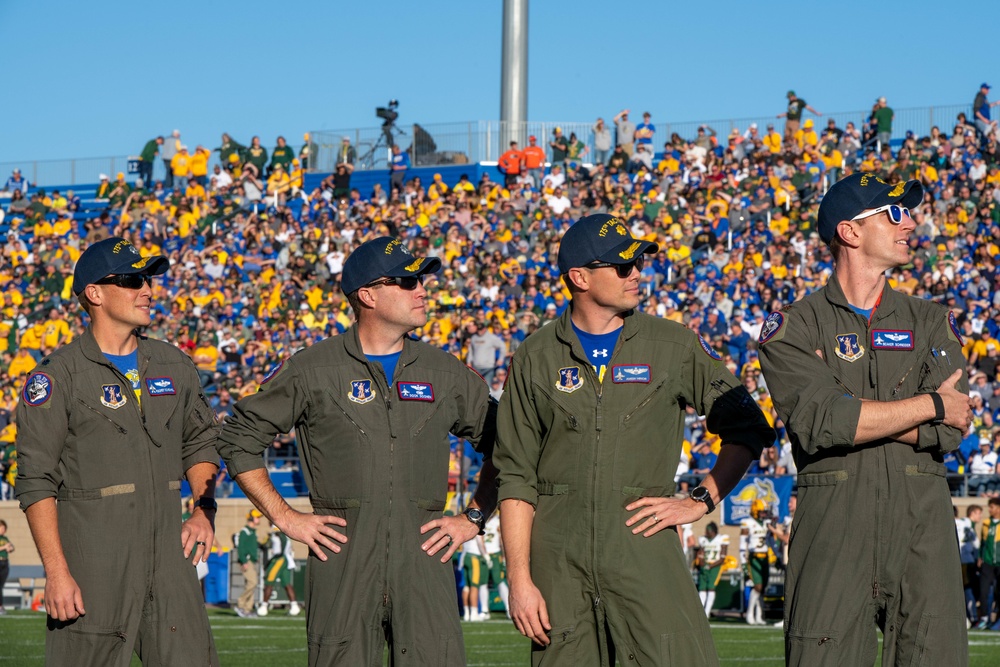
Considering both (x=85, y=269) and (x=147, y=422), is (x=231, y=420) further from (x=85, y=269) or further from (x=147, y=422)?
(x=85, y=269)

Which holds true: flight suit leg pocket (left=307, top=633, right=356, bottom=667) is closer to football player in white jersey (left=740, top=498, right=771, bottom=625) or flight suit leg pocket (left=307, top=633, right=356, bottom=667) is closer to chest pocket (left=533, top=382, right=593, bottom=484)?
chest pocket (left=533, top=382, right=593, bottom=484)

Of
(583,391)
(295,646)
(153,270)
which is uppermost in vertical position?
(153,270)

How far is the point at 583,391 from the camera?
225 inches

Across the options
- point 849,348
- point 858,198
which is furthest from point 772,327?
point 858,198

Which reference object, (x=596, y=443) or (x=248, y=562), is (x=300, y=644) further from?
(x=596, y=443)

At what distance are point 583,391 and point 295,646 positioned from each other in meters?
10.7

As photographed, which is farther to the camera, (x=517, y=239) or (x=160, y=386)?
(x=517, y=239)

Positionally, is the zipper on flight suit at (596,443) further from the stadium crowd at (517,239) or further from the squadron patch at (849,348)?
the stadium crowd at (517,239)

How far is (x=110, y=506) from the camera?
6.41 metres

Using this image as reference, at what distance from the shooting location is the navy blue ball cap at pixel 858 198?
547 centimetres

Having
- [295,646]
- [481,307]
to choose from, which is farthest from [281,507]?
[481,307]

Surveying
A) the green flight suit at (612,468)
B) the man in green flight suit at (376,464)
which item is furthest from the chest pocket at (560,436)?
the man in green flight suit at (376,464)

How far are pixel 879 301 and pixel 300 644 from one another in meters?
11.5

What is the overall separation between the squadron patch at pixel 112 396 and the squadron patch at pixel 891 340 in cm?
319
